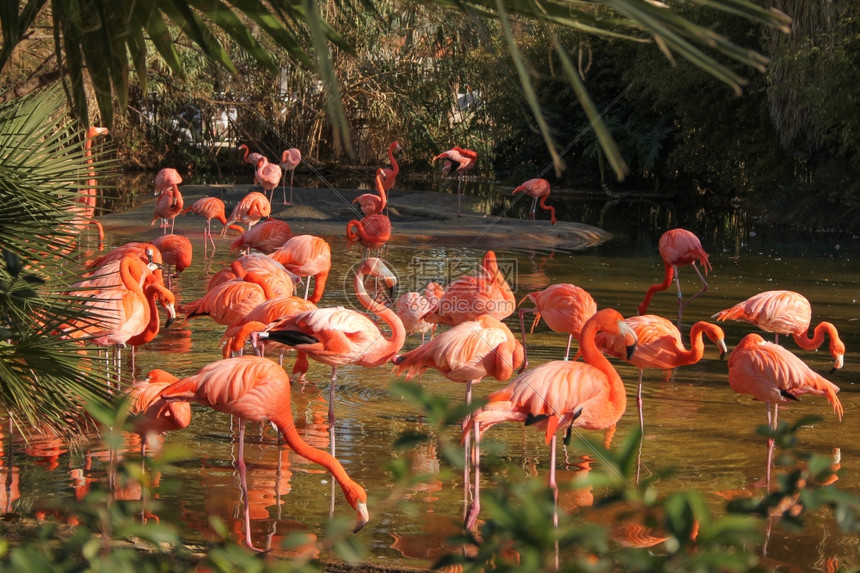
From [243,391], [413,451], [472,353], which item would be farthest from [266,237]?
[243,391]

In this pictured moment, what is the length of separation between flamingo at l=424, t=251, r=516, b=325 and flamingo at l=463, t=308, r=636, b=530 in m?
1.77

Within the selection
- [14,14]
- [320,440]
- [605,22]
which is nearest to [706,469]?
[320,440]

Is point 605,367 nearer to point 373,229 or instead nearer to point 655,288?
point 655,288

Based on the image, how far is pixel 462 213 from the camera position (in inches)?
588

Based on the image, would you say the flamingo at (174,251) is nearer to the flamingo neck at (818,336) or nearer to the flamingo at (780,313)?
the flamingo at (780,313)

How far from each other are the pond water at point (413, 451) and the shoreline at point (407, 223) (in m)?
3.49

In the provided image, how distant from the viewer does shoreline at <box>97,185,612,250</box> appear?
12609 millimetres

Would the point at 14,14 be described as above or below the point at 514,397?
above

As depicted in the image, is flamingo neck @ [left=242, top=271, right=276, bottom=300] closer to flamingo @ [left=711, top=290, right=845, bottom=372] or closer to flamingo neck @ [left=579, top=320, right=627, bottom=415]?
flamingo neck @ [left=579, top=320, right=627, bottom=415]

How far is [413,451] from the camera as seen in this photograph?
4664mm

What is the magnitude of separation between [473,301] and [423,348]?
1307mm

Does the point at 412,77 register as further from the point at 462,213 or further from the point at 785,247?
the point at 785,247

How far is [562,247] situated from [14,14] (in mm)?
11215

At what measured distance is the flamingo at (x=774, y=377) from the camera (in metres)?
4.55
